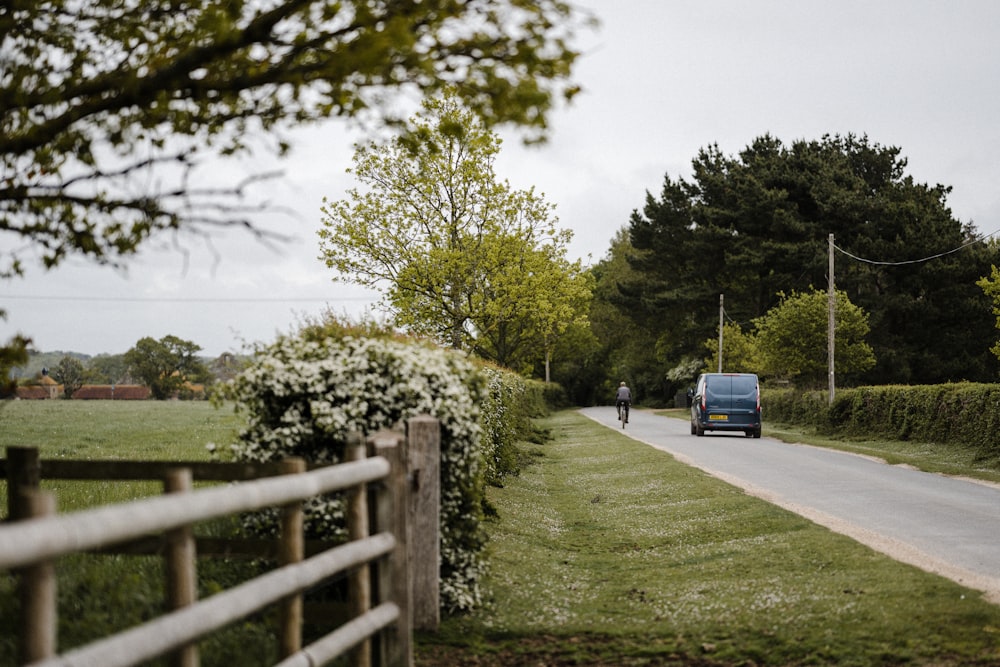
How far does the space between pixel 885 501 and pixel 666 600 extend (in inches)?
286

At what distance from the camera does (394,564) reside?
5301 mm

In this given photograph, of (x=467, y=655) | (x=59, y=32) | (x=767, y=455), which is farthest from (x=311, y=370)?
(x=767, y=455)

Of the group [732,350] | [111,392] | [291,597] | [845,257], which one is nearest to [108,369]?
[111,392]

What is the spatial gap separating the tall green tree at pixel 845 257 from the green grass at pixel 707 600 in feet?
152

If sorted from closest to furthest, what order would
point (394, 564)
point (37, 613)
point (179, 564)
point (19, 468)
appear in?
point (37, 613)
point (179, 564)
point (394, 564)
point (19, 468)

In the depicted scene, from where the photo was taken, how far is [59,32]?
228 inches

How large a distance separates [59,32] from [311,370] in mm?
2567

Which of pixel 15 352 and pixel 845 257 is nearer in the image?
pixel 15 352

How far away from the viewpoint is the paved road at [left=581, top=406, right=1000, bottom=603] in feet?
29.6

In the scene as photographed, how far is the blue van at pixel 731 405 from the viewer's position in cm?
Answer: 3083

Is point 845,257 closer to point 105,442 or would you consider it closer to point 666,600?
point 105,442

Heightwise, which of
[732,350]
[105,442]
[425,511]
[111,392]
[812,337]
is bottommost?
[111,392]

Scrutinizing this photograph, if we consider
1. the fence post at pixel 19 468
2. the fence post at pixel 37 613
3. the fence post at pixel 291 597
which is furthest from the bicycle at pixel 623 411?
the fence post at pixel 37 613

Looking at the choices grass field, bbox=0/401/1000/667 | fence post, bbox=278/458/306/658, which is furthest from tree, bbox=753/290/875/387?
fence post, bbox=278/458/306/658
